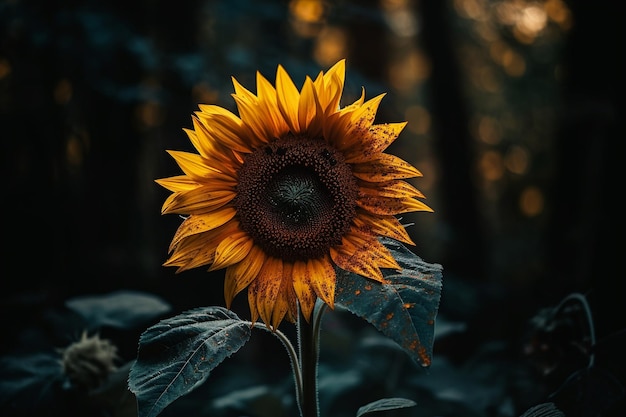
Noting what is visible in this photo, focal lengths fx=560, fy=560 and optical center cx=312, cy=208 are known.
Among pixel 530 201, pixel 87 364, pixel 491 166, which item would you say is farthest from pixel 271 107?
pixel 491 166

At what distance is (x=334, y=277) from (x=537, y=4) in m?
8.28

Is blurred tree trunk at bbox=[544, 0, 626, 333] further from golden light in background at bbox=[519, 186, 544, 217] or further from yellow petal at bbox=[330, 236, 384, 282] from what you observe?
golden light in background at bbox=[519, 186, 544, 217]

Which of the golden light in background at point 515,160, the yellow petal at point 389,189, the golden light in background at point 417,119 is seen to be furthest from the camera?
the golden light in background at point 417,119

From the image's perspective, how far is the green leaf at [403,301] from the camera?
38.7 inches

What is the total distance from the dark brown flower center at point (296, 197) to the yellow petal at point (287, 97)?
56 millimetres

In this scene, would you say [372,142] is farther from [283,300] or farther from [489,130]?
[489,130]

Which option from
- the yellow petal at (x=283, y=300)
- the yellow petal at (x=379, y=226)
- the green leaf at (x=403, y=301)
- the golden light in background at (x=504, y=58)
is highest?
the golden light in background at (x=504, y=58)

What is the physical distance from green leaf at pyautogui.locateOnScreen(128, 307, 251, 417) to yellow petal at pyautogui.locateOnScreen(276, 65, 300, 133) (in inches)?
18.3

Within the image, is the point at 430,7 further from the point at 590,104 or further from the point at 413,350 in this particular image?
the point at 413,350

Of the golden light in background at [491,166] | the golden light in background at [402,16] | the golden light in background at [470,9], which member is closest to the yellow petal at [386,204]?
the golden light in background at [402,16]

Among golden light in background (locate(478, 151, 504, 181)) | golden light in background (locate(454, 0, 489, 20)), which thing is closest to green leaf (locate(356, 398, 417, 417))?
golden light in background (locate(454, 0, 489, 20))

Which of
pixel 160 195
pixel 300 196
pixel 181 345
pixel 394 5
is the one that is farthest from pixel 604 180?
pixel 394 5

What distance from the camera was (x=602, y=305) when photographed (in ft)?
6.16

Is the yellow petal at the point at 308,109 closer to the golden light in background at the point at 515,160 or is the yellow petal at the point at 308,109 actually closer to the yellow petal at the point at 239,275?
the yellow petal at the point at 239,275
